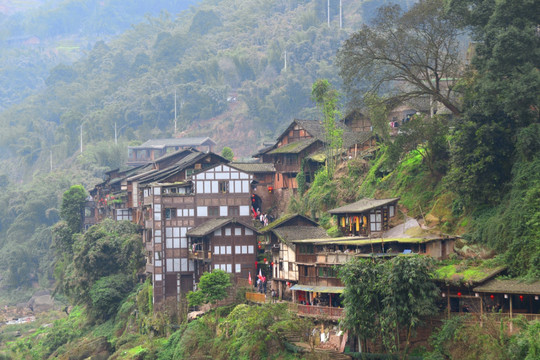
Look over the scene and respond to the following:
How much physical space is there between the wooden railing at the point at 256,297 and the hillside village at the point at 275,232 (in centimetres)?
15

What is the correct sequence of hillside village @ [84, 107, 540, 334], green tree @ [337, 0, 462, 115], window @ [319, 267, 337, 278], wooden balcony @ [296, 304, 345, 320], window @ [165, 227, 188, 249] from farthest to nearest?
window @ [165, 227, 188, 249] → green tree @ [337, 0, 462, 115] → window @ [319, 267, 337, 278] → hillside village @ [84, 107, 540, 334] → wooden balcony @ [296, 304, 345, 320]

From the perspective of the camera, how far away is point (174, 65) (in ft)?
635

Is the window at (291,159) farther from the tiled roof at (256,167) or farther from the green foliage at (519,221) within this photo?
the green foliage at (519,221)

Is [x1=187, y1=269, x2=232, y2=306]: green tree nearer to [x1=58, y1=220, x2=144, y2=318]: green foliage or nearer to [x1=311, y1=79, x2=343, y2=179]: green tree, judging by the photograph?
[x1=58, y1=220, x2=144, y2=318]: green foliage

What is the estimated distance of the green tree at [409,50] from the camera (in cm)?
5934

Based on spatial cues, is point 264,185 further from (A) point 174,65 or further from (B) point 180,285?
(A) point 174,65

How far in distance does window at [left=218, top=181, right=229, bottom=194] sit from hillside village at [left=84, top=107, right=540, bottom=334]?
3.5 inches

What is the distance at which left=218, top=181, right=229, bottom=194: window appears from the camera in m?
71.2

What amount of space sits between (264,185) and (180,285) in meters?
17.5

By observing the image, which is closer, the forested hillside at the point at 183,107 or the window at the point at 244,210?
the window at the point at 244,210

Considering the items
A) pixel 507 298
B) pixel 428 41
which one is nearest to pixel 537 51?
pixel 428 41

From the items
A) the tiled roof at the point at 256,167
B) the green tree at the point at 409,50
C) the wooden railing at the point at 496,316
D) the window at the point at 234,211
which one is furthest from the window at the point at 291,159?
the wooden railing at the point at 496,316

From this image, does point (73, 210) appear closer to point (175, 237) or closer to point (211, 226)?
point (175, 237)

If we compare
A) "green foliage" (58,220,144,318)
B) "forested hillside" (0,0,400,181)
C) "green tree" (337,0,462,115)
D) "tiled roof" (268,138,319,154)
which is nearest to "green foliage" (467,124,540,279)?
"green tree" (337,0,462,115)
